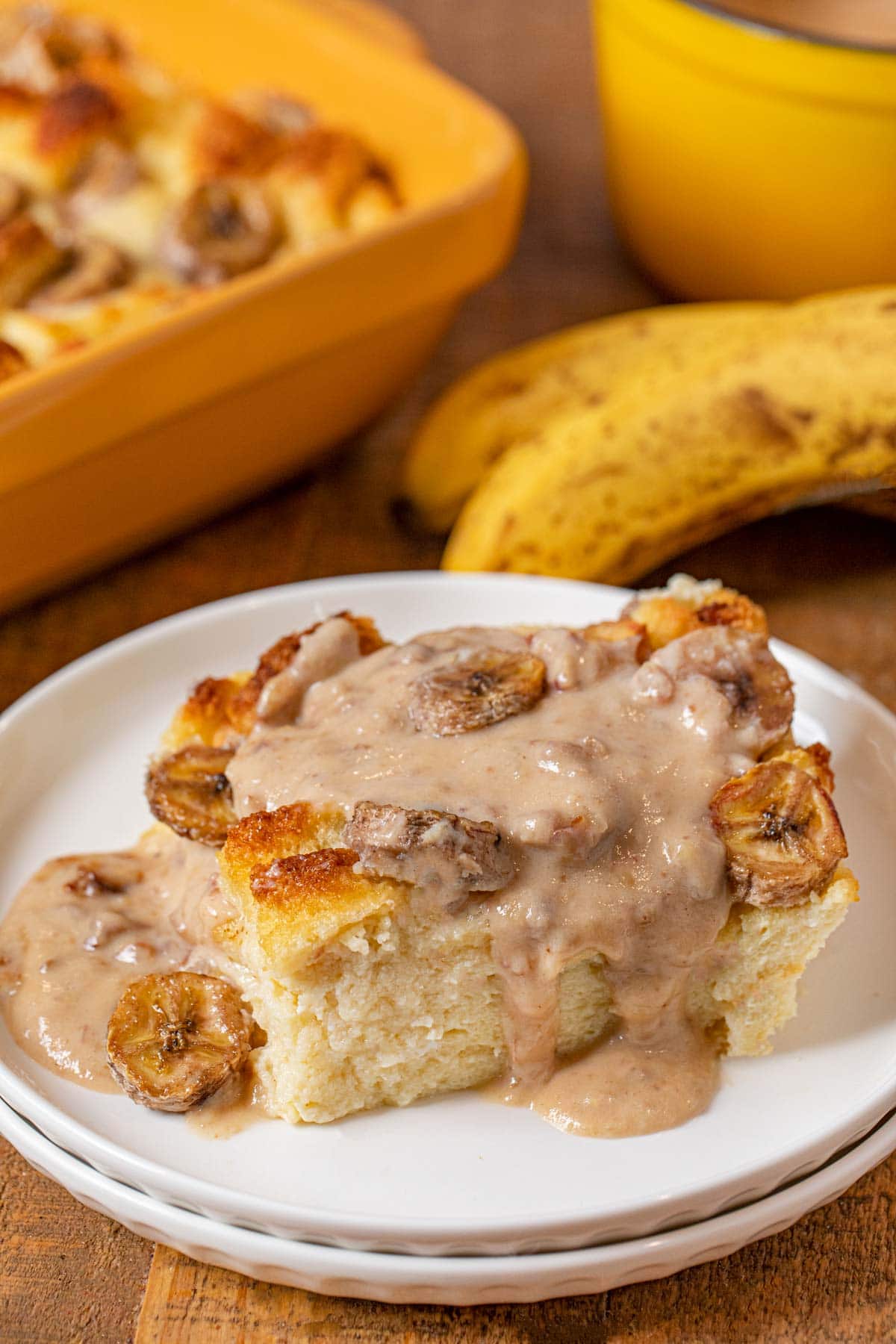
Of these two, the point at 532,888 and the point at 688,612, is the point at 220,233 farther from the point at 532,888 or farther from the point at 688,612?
the point at 532,888

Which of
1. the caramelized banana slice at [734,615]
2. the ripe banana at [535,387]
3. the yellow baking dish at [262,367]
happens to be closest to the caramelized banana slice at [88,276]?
the yellow baking dish at [262,367]

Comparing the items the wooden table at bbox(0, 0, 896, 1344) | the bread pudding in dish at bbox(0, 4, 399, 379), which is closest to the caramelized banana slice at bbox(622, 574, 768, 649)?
the wooden table at bbox(0, 0, 896, 1344)

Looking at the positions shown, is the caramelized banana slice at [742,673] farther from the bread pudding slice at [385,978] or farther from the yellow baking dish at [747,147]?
the yellow baking dish at [747,147]

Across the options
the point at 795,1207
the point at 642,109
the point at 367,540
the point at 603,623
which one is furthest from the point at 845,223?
the point at 795,1207

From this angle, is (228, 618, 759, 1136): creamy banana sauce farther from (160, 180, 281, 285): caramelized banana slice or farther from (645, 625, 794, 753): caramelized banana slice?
(160, 180, 281, 285): caramelized banana slice

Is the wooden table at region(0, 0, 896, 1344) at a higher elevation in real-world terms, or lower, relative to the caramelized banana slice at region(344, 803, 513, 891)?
lower

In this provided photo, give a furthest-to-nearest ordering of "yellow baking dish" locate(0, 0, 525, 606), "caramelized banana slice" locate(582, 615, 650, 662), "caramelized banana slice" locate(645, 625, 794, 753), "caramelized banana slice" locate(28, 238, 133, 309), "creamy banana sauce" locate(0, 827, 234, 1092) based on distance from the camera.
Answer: "caramelized banana slice" locate(28, 238, 133, 309) < "yellow baking dish" locate(0, 0, 525, 606) < "caramelized banana slice" locate(582, 615, 650, 662) < "caramelized banana slice" locate(645, 625, 794, 753) < "creamy banana sauce" locate(0, 827, 234, 1092)
